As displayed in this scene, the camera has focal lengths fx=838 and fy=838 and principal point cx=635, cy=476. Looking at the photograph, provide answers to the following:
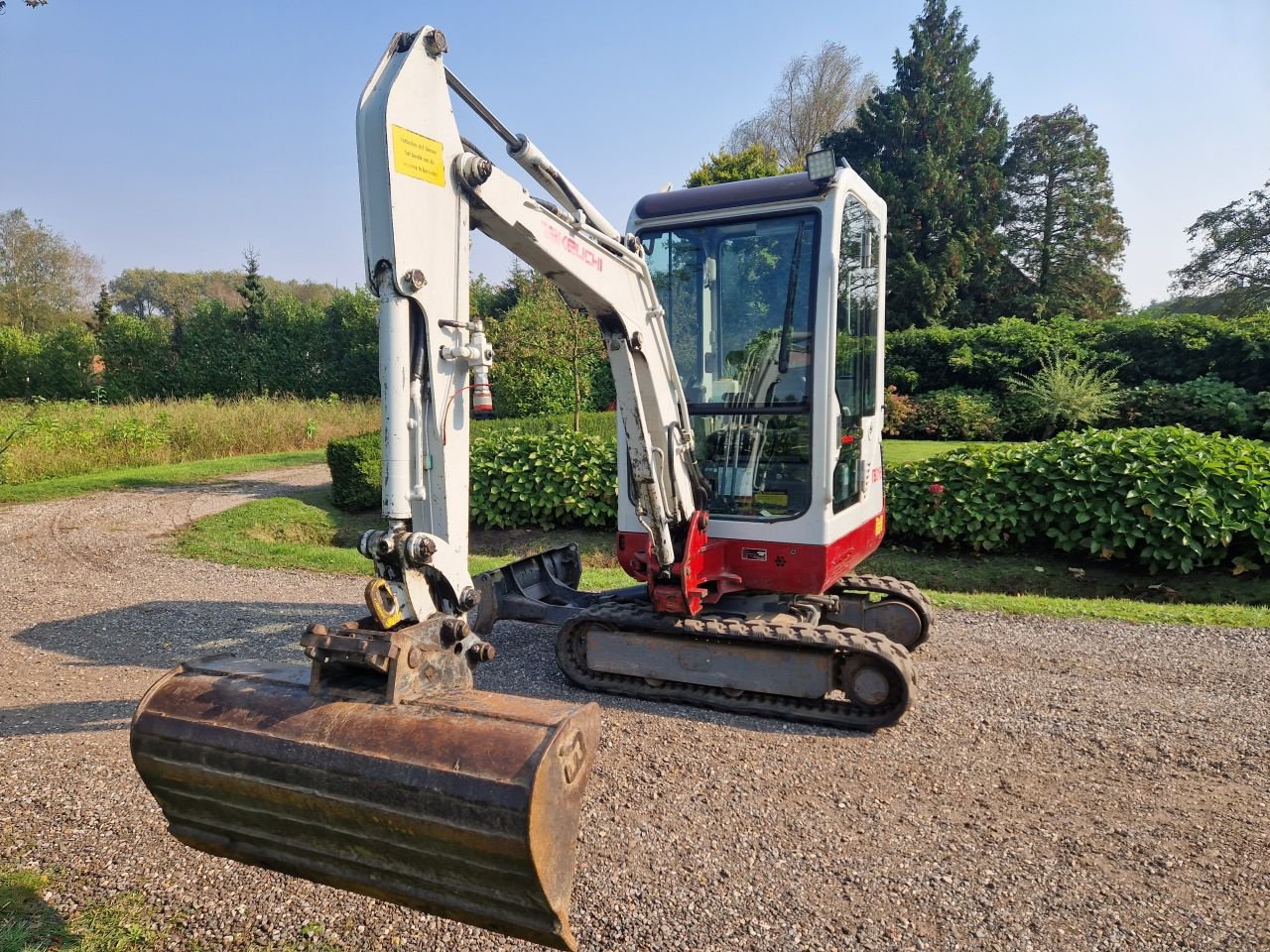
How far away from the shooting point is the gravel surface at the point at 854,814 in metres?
3.02

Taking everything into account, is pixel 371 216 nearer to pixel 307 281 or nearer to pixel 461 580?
pixel 461 580

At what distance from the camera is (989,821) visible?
3.72m

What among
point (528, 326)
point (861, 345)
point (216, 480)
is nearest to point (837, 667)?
point (861, 345)

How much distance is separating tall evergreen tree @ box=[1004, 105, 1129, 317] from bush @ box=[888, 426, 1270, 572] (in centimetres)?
2538

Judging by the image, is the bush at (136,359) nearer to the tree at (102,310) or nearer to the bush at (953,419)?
the tree at (102,310)

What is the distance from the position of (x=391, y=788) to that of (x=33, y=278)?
48.0 m

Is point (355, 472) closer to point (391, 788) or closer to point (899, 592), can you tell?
point (899, 592)

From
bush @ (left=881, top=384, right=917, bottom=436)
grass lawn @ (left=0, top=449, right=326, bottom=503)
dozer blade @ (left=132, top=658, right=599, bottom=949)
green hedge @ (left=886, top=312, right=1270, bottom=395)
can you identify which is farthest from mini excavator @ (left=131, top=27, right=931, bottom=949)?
green hedge @ (left=886, top=312, right=1270, bottom=395)

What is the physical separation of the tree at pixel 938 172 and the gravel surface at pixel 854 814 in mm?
25495

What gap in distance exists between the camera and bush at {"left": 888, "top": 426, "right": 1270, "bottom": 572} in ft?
26.7

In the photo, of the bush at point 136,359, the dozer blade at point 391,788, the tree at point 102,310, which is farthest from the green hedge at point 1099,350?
the tree at point 102,310

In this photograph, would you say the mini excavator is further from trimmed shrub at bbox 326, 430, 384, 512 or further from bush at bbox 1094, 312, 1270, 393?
bush at bbox 1094, 312, 1270, 393

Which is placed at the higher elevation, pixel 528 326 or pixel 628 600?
pixel 528 326

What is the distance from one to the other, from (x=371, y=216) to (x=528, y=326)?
12048 mm
